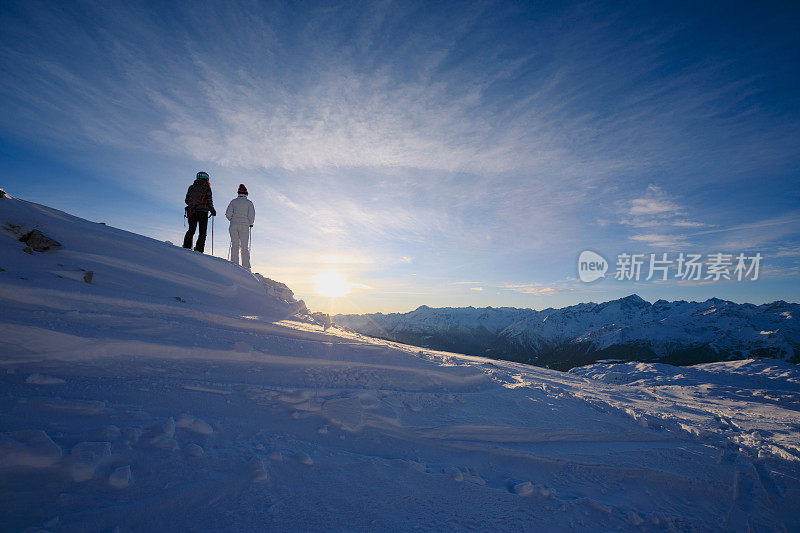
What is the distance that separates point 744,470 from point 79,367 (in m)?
8.81

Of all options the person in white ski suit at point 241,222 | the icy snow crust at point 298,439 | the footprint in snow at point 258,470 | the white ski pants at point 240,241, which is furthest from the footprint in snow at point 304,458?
the white ski pants at point 240,241

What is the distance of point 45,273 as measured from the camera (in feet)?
18.5

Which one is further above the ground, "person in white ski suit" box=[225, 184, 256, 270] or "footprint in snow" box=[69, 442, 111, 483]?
"person in white ski suit" box=[225, 184, 256, 270]

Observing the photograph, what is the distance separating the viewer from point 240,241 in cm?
1414

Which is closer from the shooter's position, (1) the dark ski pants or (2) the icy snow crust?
(2) the icy snow crust

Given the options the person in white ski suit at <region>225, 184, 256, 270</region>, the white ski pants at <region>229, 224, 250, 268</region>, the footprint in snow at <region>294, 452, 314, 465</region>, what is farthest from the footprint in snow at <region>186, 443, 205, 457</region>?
the white ski pants at <region>229, 224, 250, 268</region>

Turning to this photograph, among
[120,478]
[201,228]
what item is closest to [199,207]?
[201,228]

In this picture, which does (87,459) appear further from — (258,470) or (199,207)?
(199,207)

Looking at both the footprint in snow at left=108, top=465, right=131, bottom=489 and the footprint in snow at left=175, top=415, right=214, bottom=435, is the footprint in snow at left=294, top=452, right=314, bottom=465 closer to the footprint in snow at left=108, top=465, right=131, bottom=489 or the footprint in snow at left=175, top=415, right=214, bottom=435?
the footprint in snow at left=175, top=415, right=214, bottom=435

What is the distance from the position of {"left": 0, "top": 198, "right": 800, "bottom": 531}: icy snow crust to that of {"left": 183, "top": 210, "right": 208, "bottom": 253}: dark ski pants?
19.5 ft

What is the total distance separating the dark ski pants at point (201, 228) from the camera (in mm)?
12691

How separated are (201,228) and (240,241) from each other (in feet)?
5.32

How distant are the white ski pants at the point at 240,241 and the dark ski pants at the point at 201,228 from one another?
117 cm

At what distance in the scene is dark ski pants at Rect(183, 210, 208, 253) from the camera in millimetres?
12691
